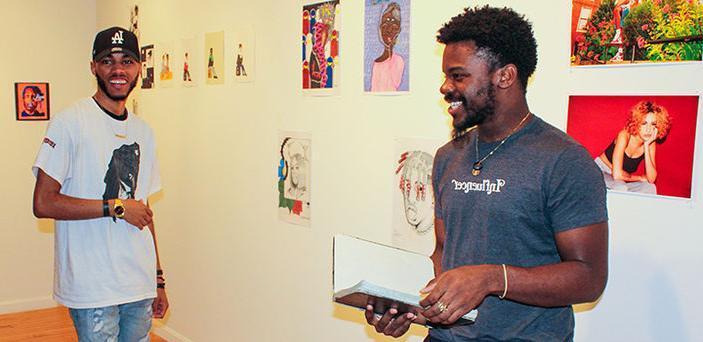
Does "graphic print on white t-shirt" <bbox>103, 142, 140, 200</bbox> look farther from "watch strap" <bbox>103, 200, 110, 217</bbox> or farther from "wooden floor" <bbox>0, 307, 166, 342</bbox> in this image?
"wooden floor" <bbox>0, 307, 166, 342</bbox>

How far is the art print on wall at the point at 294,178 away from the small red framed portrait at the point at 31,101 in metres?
2.66

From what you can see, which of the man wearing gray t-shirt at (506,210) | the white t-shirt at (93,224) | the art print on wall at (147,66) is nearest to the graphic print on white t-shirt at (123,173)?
the white t-shirt at (93,224)

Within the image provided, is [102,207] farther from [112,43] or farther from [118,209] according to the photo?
[112,43]

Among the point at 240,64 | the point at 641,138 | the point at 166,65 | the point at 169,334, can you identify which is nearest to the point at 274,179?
the point at 240,64

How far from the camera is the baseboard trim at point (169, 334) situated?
162 inches

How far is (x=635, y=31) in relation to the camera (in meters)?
1.77

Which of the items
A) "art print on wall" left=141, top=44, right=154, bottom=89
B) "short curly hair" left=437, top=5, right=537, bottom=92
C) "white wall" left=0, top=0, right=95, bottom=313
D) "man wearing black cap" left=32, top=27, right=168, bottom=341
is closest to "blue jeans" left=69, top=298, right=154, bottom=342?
"man wearing black cap" left=32, top=27, right=168, bottom=341

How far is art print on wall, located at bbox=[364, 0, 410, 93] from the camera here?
2494mm

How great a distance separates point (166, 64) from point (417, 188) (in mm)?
2356

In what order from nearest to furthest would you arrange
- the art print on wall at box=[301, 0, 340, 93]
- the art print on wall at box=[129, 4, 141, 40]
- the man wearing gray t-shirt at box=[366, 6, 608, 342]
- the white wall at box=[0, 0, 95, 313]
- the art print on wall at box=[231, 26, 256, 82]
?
→ the man wearing gray t-shirt at box=[366, 6, 608, 342] < the art print on wall at box=[301, 0, 340, 93] < the art print on wall at box=[231, 26, 256, 82] < the art print on wall at box=[129, 4, 141, 40] < the white wall at box=[0, 0, 95, 313]

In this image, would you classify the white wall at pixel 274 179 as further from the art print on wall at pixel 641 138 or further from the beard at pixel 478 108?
the beard at pixel 478 108

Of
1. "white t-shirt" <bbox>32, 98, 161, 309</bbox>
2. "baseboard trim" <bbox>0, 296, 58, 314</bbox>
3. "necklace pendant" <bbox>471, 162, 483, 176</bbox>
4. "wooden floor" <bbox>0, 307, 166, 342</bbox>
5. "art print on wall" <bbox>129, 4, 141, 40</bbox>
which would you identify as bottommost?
"wooden floor" <bbox>0, 307, 166, 342</bbox>

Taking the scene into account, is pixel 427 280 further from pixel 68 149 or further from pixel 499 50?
pixel 68 149

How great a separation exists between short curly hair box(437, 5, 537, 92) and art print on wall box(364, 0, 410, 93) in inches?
34.4
